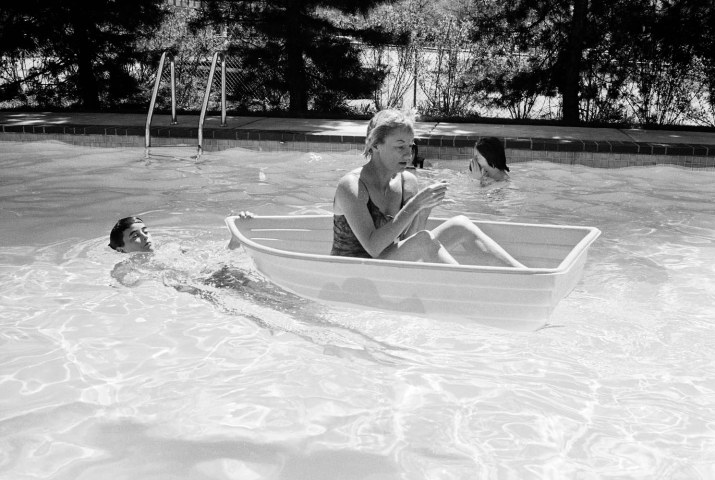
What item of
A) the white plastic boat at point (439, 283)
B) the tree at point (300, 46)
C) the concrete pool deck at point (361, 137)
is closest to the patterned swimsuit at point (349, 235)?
the white plastic boat at point (439, 283)

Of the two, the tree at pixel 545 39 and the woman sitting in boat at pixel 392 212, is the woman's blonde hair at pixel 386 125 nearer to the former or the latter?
the woman sitting in boat at pixel 392 212

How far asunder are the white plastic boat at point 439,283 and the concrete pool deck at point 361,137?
5.29 meters

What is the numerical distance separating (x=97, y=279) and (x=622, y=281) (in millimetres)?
3448

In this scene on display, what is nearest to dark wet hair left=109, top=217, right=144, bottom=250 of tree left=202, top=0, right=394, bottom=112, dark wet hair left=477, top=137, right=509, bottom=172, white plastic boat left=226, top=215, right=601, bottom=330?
white plastic boat left=226, top=215, right=601, bottom=330

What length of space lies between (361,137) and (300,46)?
3039mm

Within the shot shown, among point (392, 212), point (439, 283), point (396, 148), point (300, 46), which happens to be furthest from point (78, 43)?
point (439, 283)

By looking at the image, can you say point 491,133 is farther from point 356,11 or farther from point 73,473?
point 73,473

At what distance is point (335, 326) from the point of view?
4465 millimetres

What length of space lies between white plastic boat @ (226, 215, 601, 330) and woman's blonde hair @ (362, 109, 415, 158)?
24.5 inches

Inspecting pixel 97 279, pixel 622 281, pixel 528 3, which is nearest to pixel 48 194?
pixel 97 279

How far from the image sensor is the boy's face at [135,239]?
533cm

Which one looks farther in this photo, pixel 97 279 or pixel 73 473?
pixel 97 279

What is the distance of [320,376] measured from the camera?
3.99m

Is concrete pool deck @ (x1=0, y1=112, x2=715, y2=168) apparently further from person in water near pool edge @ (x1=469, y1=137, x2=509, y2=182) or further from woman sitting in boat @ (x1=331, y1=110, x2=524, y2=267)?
woman sitting in boat @ (x1=331, y1=110, x2=524, y2=267)
